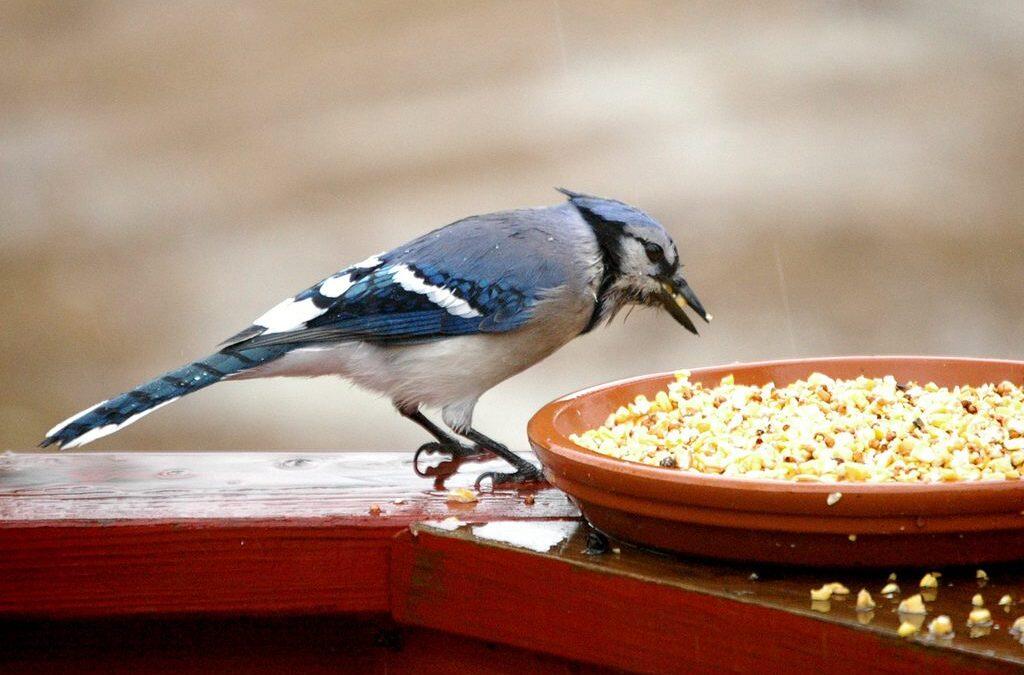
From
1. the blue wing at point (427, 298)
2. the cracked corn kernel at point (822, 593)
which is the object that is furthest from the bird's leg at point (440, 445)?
Result: the cracked corn kernel at point (822, 593)

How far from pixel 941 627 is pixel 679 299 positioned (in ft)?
5.14

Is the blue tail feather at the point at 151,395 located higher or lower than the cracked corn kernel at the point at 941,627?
higher

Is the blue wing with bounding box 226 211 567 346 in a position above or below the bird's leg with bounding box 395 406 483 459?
above

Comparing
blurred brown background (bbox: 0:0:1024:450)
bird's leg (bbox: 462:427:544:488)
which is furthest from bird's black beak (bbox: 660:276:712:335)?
blurred brown background (bbox: 0:0:1024:450)

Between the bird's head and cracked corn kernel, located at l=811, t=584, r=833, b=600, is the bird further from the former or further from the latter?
cracked corn kernel, located at l=811, t=584, r=833, b=600

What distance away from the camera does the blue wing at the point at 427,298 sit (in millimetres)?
2742

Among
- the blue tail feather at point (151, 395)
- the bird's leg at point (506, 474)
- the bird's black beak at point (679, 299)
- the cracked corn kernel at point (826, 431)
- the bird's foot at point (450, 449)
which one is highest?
the bird's black beak at point (679, 299)

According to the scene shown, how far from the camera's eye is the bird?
2.74m

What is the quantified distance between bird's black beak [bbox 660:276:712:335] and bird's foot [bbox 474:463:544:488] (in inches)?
21.5

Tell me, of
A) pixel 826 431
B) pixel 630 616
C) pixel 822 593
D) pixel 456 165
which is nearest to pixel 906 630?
pixel 822 593

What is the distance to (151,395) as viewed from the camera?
2510mm

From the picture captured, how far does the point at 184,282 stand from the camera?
547cm

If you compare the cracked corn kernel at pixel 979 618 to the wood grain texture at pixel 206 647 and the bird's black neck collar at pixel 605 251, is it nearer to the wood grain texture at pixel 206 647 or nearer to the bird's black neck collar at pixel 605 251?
the wood grain texture at pixel 206 647

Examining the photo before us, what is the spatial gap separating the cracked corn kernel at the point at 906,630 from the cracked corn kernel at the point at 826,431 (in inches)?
9.2
